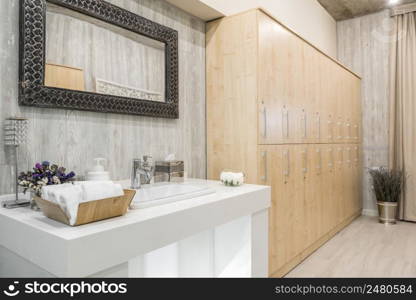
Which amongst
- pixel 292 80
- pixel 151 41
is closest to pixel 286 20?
pixel 292 80

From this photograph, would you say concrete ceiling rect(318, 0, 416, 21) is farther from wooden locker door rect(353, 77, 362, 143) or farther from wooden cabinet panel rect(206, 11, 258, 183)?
wooden cabinet panel rect(206, 11, 258, 183)

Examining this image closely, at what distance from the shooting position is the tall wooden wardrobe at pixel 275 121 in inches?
84.2

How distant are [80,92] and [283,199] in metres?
1.61

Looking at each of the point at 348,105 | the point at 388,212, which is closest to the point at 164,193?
the point at 348,105

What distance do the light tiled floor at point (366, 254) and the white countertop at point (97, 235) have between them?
59.8 inches

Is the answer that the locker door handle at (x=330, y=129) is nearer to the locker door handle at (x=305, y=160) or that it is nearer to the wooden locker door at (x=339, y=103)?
the wooden locker door at (x=339, y=103)

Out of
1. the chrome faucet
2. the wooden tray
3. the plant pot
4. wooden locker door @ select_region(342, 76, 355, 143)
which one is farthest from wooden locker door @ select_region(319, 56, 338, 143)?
the wooden tray

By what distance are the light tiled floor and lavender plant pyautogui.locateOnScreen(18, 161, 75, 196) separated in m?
1.91

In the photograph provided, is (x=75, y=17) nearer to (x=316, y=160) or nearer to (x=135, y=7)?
(x=135, y=7)

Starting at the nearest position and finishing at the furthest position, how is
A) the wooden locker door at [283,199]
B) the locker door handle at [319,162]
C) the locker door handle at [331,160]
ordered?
the wooden locker door at [283,199] < the locker door handle at [319,162] < the locker door handle at [331,160]

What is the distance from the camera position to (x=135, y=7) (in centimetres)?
186

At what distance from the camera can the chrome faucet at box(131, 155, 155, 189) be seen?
169 centimetres

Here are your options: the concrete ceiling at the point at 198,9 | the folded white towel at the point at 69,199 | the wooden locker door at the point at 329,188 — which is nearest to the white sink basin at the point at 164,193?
the folded white towel at the point at 69,199

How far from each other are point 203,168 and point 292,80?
104cm
